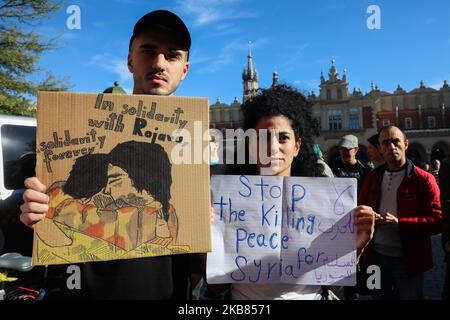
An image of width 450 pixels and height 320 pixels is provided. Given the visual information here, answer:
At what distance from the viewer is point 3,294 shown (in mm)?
2619

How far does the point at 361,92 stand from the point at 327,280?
49.4m

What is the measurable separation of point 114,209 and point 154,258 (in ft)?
0.92

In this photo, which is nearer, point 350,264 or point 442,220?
point 350,264

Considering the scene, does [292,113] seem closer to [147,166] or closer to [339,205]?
[339,205]

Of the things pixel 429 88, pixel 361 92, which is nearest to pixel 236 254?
pixel 361 92

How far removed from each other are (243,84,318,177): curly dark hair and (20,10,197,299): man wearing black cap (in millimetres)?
421

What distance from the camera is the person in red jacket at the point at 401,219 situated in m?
2.80

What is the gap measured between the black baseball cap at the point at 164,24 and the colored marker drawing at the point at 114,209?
60cm

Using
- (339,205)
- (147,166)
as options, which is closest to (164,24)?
(147,166)

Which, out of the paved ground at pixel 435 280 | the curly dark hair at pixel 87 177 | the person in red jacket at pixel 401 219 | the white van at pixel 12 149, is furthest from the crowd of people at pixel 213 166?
the white van at pixel 12 149

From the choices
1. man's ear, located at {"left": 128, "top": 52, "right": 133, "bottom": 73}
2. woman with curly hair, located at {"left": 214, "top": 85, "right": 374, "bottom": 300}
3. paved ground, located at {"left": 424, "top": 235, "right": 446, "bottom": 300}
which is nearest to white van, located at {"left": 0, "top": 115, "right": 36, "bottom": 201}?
man's ear, located at {"left": 128, "top": 52, "right": 133, "bottom": 73}

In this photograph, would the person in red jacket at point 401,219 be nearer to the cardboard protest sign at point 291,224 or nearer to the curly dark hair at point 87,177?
the cardboard protest sign at point 291,224

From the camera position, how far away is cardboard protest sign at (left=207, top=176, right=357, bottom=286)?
5.03ft
